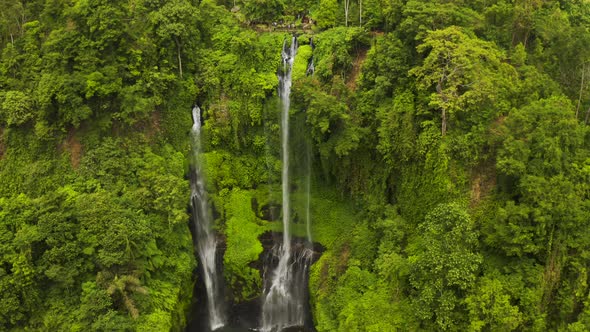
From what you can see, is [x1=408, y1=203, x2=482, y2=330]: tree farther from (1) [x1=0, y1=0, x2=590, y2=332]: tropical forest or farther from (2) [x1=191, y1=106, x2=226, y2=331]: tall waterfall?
(2) [x1=191, y1=106, x2=226, y2=331]: tall waterfall

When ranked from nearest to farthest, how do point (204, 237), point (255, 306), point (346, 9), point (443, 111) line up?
point (443, 111) < point (255, 306) < point (204, 237) < point (346, 9)

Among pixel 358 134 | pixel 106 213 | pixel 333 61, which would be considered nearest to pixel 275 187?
A: pixel 358 134

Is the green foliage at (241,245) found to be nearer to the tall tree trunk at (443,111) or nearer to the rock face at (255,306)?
the rock face at (255,306)

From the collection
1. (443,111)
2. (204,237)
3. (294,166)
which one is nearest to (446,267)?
(443,111)

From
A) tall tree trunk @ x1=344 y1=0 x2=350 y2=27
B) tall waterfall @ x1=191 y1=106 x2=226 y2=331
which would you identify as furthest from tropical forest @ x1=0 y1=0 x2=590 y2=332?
tall tree trunk @ x1=344 y1=0 x2=350 y2=27

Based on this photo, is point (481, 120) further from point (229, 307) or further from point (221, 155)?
point (229, 307)

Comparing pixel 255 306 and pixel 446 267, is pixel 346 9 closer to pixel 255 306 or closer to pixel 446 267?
pixel 446 267
